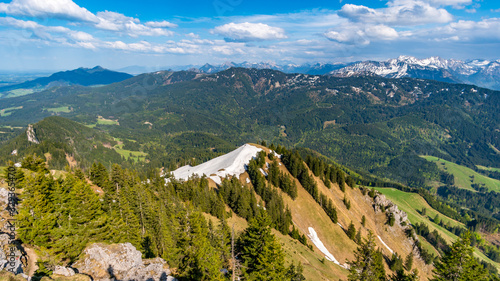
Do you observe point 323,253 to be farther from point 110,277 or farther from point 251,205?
point 110,277

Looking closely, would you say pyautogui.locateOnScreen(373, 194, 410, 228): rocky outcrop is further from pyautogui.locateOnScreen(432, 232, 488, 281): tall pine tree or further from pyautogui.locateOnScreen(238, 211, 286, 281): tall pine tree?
pyautogui.locateOnScreen(238, 211, 286, 281): tall pine tree

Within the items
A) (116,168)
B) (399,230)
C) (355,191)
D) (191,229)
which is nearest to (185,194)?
(116,168)

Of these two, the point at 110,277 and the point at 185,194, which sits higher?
the point at 110,277

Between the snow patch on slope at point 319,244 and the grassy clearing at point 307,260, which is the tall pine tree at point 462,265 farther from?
the snow patch on slope at point 319,244

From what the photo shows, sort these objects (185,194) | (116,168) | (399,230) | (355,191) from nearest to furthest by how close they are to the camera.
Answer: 1. (116,168)
2. (185,194)
3. (399,230)
4. (355,191)

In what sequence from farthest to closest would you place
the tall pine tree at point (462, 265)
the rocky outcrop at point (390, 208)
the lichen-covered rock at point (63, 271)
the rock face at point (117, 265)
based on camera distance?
the rocky outcrop at point (390, 208), the tall pine tree at point (462, 265), the rock face at point (117, 265), the lichen-covered rock at point (63, 271)

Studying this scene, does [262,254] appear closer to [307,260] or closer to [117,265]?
[117,265]

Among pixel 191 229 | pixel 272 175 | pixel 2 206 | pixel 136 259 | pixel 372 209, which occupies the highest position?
pixel 2 206

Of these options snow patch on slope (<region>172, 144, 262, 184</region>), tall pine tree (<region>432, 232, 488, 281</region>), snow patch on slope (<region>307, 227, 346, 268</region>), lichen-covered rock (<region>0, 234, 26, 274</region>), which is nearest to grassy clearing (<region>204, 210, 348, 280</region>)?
snow patch on slope (<region>307, 227, 346, 268</region>)

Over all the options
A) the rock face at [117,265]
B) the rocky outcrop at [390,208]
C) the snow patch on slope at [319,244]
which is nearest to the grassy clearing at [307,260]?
the snow patch on slope at [319,244]
